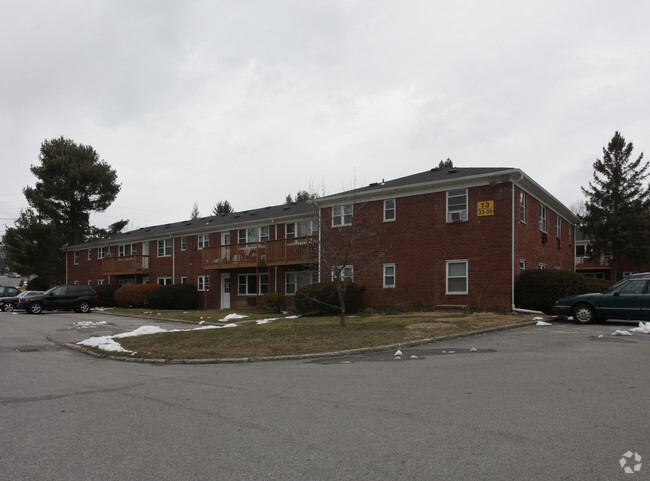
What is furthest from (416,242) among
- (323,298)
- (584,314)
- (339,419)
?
(339,419)

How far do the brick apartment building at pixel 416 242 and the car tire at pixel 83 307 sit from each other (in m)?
7.52

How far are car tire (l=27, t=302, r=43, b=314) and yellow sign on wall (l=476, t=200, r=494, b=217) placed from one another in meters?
24.9

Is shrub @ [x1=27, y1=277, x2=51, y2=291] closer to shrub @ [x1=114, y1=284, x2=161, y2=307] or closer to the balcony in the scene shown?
shrub @ [x1=114, y1=284, x2=161, y2=307]

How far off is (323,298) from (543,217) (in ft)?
40.4

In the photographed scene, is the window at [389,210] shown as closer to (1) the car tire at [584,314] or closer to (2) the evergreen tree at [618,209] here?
(1) the car tire at [584,314]

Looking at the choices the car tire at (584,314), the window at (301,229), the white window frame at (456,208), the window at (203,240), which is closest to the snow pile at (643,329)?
the car tire at (584,314)

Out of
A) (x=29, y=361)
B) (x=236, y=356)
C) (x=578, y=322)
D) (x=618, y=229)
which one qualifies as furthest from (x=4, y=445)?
(x=618, y=229)

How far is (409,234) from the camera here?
22.5 meters

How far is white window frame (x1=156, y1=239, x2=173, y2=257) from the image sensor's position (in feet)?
126

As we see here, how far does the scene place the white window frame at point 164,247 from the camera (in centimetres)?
3828

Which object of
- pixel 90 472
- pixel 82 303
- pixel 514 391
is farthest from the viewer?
pixel 82 303

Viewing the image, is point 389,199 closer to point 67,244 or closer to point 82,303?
point 82,303

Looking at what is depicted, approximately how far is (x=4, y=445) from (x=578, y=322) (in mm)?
15482

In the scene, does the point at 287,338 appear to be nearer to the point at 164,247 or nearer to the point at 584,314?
the point at 584,314
